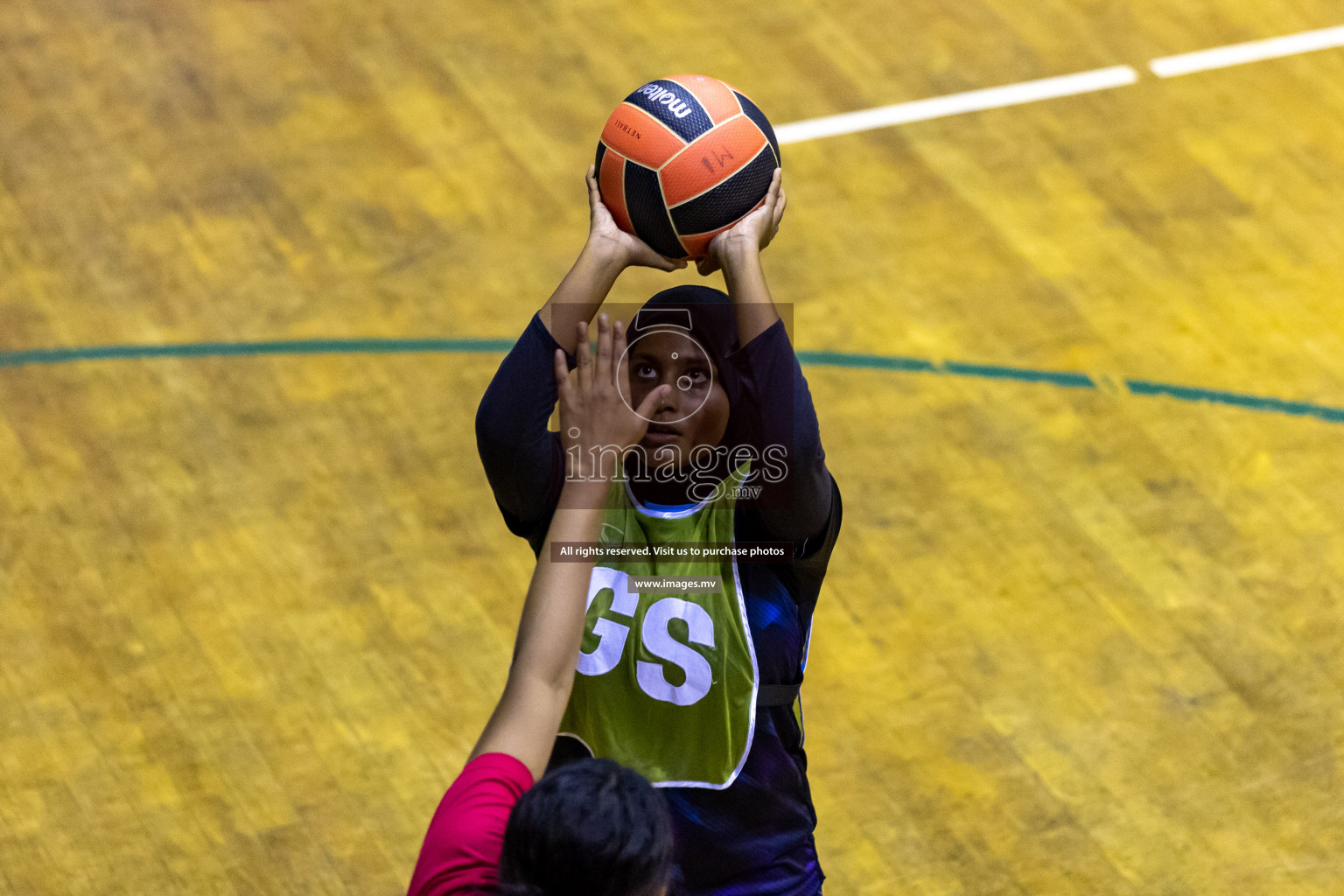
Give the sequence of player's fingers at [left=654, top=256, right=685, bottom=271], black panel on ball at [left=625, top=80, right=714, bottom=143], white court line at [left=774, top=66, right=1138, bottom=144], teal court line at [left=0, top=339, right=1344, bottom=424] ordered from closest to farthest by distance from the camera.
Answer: player's fingers at [left=654, top=256, right=685, bottom=271] → black panel on ball at [left=625, top=80, right=714, bottom=143] → teal court line at [left=0, top=339, right=1344, bottom=424] → white court line at [left=774, top=66, right=1138, bottom=144]

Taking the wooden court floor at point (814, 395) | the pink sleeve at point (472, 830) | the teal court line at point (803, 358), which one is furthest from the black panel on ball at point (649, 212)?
the teal court line at point (803, 358)

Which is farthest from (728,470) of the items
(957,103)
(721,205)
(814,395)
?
(957,103)

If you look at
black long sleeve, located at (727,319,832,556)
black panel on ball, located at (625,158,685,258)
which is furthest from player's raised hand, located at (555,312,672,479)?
black panel on ball, located at (625,158,685,258)

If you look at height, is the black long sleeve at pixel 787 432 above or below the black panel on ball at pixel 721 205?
below

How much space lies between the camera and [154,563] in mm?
4625

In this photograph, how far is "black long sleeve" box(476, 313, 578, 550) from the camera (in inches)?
97.7

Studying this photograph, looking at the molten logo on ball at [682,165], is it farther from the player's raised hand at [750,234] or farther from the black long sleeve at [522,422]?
the black long sleeve at [522,422]

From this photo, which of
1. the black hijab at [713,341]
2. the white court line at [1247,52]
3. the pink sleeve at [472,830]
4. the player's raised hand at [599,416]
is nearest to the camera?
the pink sleeve at [472,830]

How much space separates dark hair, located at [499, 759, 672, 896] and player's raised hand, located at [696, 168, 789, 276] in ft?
3.60

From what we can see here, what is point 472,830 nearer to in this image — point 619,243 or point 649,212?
point 619,243

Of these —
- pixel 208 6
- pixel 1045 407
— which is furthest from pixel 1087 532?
pixel 208 6

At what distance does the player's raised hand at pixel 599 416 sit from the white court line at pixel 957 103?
4.00 m

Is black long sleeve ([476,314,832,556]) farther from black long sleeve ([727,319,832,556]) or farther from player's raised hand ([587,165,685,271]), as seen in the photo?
player's raised hand ([587,165,685,271])

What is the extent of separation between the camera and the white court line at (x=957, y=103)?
623 centimetres
